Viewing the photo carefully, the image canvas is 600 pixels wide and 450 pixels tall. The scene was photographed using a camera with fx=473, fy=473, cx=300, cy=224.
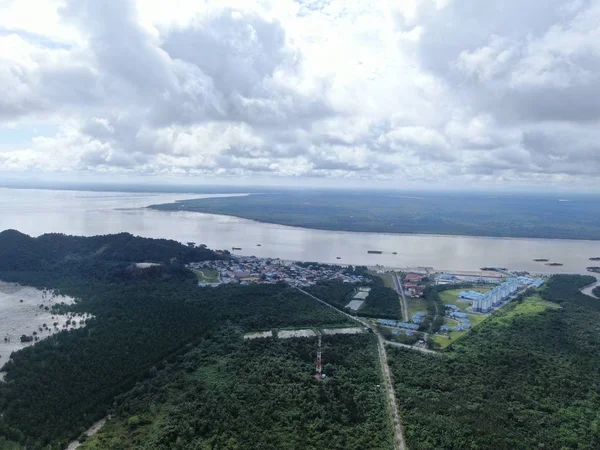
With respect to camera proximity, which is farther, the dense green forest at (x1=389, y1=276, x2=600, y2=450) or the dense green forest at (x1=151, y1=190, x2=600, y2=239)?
the dense green forest at (x1=151, y1=190, x2=600, y2=239)

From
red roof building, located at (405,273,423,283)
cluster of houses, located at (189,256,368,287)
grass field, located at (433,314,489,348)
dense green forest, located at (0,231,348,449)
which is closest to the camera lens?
dense green forest, located at (0,231,348,449)

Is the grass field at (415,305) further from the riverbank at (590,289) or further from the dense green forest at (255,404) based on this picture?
the riverbank at (590,289)

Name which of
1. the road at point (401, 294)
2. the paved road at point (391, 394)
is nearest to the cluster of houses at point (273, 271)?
the road at point (401, 294)

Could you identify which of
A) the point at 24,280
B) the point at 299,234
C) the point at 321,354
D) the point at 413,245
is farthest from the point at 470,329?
the point at 299,234

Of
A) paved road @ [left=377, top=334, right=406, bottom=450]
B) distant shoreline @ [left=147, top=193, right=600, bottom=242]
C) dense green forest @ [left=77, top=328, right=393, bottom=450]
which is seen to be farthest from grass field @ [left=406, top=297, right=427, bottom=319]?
distant shoreline @ [left=147, top=193, right=600, bottom=242]

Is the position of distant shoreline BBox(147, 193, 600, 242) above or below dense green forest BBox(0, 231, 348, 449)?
above

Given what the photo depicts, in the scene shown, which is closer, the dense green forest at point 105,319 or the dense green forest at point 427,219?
the dense green forest at point 105,319

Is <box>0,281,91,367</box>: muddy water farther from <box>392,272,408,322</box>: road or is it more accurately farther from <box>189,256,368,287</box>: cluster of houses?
<box>392,272,408,322</box>: road
